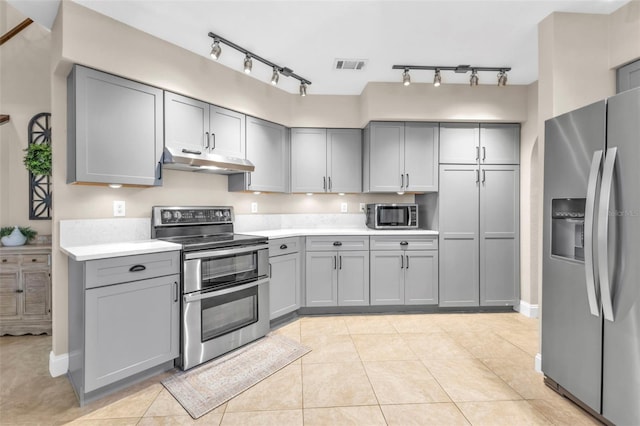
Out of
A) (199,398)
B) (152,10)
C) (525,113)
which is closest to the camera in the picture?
(199,398)

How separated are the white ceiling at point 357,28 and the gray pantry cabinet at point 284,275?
195 centimetres

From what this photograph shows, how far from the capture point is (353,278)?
3.49 m

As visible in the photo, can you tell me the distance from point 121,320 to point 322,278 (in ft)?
6.68

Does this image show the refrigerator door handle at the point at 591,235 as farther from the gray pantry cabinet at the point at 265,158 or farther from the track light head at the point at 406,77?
the gray pantry cabinet at the point at 265,158

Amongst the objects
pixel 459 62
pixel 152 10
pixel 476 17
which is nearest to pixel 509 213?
pixel 459 62

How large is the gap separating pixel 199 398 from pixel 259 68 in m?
3.05

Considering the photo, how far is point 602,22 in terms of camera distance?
7.47 feet

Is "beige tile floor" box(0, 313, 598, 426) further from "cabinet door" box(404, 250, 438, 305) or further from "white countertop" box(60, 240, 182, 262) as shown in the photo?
"white countertop" box(60, 240, 182, 262)

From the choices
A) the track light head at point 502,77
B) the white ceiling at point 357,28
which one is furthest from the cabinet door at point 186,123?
the track light head at point 502,77

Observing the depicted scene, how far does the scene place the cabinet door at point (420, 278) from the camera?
3.52m

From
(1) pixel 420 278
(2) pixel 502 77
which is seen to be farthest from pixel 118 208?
(2) pixel 502 77

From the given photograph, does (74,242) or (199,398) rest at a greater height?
(74,242)

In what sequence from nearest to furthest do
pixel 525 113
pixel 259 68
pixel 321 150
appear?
1. pixel 259 68
2. pixel 525 113
3. pixel 321 150

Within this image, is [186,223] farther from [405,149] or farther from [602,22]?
[602,22]
